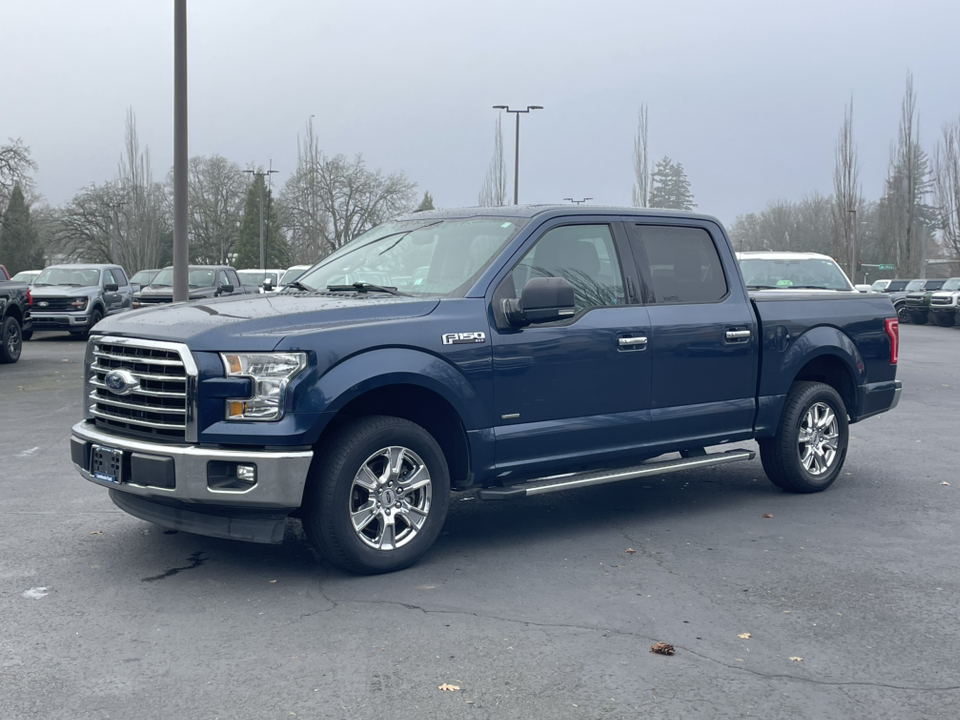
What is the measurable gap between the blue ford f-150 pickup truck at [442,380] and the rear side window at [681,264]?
0.01m

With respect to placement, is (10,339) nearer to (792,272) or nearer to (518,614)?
(792,272)

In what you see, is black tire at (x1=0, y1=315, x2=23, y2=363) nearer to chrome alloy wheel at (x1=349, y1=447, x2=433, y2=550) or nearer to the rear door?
the rear door

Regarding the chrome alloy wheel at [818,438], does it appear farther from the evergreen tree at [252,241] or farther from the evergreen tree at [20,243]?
the evergreen tree at [252,241]

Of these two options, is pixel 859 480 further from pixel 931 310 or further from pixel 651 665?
pixel 931 310

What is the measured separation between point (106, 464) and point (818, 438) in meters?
4.87

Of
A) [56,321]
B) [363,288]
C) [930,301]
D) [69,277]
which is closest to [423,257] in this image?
[363,288]

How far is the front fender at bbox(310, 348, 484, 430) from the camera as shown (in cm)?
509

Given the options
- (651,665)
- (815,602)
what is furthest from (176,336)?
(815,602)

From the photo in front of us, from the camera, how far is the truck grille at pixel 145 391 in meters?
5.04

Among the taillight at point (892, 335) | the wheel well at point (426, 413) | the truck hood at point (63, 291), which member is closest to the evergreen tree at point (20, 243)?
the truck hood at point (63, 291)

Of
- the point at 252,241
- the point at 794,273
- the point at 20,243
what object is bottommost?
the point at 794,273

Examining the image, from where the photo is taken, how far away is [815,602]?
4.99m

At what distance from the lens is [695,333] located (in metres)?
6.64

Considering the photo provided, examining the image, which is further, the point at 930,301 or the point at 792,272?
the point at 930,301
